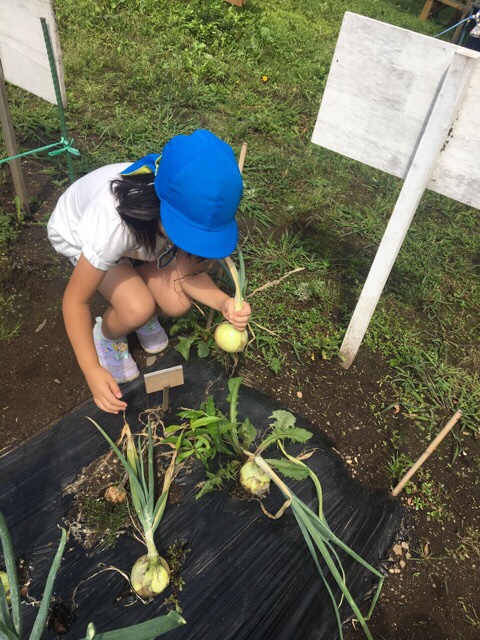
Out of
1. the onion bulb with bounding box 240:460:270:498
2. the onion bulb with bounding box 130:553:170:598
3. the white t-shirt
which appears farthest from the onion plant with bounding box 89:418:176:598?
the white t-shirt

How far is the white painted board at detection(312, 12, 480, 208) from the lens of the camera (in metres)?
1.57

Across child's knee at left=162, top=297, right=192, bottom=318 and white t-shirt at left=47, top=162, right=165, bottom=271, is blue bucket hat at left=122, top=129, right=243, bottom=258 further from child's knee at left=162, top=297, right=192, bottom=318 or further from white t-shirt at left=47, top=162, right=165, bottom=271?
child's knee at left=162, top=297, right=192, bottom=318

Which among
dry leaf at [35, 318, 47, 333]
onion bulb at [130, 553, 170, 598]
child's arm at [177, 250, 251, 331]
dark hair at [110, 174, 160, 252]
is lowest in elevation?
dry leaf at [35, 318, 47, 333]

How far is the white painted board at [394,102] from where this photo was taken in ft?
5.14

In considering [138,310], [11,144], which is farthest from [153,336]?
[11,144]

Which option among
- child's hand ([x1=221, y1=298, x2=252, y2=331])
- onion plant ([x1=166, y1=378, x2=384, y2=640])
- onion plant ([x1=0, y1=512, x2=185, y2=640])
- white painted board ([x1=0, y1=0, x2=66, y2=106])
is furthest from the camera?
white painted board ([x1=0, y1=0, x2=66, y2=106])

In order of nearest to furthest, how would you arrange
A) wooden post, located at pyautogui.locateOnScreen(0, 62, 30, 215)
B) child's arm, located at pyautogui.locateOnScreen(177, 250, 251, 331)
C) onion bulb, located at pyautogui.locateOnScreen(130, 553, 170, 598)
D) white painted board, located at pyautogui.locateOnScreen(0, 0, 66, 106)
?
onion bulb, located at pyautogui.locateOnScreen(130, 553, 170, 598) < child's arm, located at pyautogui.locateOnScreen(177, 250, 251, 331) < white painted board, located at pyautogui.locateOnScreen(0, 0, 66, 106) < wooden post, located at pyautogui.locateOnScreen(0, 62, 30, 215)

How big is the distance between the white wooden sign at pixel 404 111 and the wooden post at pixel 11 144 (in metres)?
1.44

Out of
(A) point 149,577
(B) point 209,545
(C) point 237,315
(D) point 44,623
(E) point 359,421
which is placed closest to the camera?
(D) point 44,623

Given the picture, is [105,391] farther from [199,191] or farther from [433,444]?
[433,444]

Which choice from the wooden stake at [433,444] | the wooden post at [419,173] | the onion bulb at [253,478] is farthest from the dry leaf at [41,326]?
the wooden stake at [433,444]

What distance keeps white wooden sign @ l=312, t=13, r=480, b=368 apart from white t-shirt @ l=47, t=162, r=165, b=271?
0.84 m

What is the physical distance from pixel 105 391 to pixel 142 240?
1.73 ft

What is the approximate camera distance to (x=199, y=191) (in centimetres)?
137
